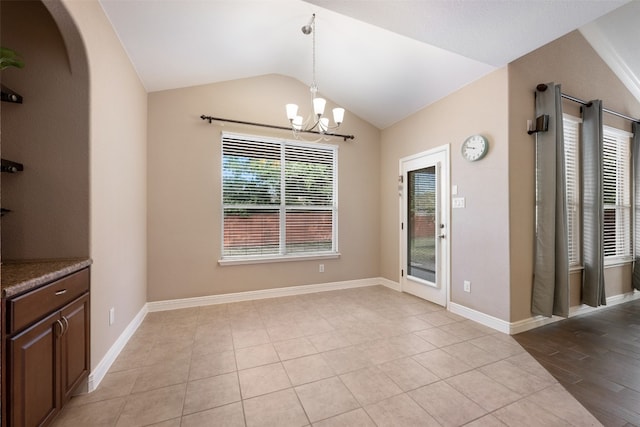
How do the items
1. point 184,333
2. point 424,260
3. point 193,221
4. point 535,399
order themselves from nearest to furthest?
point 535,399
point 184,333
point 193,221
point 424,260

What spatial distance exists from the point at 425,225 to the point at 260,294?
2.62 meters

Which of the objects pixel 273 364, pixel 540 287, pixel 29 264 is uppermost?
pixel 29 264

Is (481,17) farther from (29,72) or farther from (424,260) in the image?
(29,72)

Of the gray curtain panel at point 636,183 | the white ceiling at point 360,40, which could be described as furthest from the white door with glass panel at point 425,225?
the gray curtain panel at point 636,183

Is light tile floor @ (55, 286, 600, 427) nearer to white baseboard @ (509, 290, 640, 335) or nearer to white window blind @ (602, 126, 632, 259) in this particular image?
white baseboard @ (509, 290, 640, 335)

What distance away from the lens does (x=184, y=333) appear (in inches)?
111

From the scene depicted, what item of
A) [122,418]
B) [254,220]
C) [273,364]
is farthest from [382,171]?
[122,418]

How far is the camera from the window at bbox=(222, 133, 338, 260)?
151 inches

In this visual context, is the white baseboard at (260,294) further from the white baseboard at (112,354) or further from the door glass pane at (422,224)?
the door glass pane at (422,224)

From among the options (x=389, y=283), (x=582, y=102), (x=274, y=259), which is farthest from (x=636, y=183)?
(x=274, y=259)

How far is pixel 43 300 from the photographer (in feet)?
4.69

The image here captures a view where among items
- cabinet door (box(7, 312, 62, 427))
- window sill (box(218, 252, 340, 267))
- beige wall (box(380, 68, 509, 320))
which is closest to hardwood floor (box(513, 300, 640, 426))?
beige wall (box(380, 68, 509, 320))

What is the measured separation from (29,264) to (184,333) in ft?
4.99

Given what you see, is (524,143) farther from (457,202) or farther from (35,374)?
(35,374)
